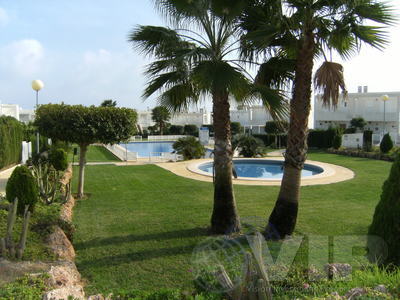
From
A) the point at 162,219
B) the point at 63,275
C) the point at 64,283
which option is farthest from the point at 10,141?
the point at 64,283

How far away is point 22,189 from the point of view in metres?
7.12

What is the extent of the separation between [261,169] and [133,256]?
14.9 m

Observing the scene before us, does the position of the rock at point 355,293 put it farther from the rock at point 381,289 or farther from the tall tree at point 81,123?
the tall tree at point 81,123

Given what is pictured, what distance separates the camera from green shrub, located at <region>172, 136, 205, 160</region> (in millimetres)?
21750

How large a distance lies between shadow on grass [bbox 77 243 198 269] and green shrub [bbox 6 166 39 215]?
6.58 feet

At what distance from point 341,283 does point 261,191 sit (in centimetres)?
859

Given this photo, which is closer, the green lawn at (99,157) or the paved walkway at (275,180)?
the paved walkway at (275,180)

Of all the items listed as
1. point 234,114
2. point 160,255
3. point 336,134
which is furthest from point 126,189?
point 234,114

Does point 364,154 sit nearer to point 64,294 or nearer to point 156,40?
point 156,40

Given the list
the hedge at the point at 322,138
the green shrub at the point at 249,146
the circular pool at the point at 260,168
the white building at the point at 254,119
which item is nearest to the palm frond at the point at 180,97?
the circular pool at the point at 260,168

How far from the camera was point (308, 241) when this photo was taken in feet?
22.0

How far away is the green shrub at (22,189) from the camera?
7.07 m

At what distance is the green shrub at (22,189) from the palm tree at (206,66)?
2.94 meters

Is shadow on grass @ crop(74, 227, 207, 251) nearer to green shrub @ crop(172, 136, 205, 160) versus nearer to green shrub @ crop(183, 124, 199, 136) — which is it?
green shrub @ crop(172, 136, 205, 160)
